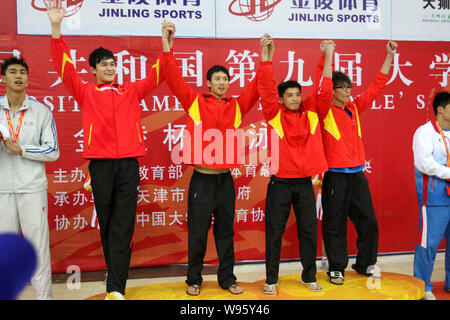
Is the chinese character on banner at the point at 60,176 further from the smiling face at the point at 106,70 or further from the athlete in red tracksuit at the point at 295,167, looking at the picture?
the athlete in red tracksuit at the point at 295,167

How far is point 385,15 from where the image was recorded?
3.78 metres

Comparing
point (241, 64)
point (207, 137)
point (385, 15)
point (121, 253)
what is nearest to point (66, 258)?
point (121, 253)

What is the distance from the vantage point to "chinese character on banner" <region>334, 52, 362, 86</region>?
375cm

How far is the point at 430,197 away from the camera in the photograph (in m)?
2.92

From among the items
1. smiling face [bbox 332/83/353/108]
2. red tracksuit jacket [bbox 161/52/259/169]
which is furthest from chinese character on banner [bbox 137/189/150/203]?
smiling face [bbox 332/83/353/108]

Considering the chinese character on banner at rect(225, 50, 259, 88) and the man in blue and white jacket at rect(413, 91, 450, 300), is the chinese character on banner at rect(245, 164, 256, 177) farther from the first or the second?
the man in blue and white jacket at rect(413, 91, 450, 300)

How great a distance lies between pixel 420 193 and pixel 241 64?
1.80 meters

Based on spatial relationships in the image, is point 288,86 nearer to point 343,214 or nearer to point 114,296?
point 343,214

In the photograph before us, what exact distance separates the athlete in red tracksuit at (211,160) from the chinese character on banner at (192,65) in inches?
27.0

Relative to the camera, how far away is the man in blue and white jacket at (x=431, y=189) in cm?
289

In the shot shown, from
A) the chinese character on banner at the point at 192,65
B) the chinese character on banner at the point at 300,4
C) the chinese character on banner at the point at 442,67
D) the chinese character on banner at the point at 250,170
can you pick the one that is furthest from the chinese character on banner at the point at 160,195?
the chinese character on banner at the point at 442,67

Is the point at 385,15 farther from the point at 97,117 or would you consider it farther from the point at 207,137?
the point at 97,117

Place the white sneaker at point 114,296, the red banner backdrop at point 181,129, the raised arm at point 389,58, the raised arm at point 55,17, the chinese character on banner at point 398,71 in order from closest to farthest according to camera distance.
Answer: the raised arm at point 55,17 → the white sneaker at point 114,296 → the raised arm at point 389,58 → the red banner backdrop at point 181,129 → the chinese character on banner at point 398,71

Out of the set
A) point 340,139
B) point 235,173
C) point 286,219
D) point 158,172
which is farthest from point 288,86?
point 158,172
